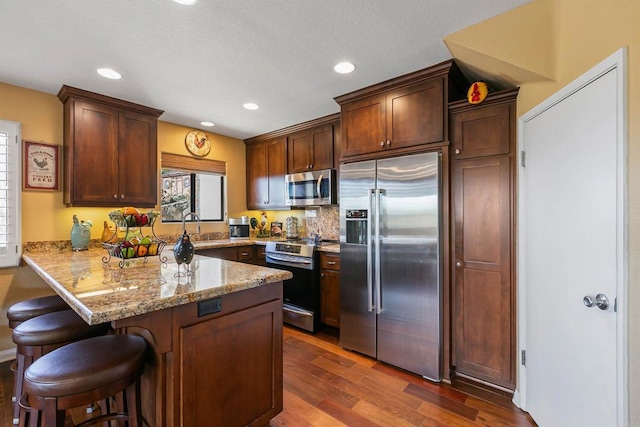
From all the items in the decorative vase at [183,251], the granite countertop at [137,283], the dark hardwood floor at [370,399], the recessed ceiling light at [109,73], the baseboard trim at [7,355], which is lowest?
the dark hardwood floor at [370,399]

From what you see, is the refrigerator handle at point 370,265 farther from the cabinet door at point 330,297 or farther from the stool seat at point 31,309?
the stool seat at point 31,309

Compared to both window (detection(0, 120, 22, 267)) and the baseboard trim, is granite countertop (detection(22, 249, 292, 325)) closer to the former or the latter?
window (detection(0, 120, 22, 267))

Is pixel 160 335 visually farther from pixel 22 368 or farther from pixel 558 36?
pixel 558 36

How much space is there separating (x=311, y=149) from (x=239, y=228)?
1.59 meters

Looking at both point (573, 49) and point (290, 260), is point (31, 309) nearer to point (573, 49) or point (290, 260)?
point (290, 260)

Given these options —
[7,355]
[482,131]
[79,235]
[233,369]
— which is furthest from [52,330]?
[482,131]

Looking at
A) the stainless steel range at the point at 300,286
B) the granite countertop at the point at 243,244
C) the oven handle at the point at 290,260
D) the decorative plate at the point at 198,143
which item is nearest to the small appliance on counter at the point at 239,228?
the granite countertop at the point at 243,244

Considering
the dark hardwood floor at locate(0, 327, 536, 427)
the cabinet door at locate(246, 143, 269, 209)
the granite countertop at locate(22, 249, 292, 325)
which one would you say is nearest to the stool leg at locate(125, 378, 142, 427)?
the granite countertop at locate(22, 249, 292, 325)

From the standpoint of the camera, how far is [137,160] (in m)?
3.23

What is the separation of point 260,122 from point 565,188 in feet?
10.6

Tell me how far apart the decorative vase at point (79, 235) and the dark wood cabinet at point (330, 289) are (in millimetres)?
2444

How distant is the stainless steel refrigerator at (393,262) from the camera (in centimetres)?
233

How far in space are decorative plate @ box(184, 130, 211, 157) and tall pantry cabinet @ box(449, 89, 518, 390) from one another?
3240mm

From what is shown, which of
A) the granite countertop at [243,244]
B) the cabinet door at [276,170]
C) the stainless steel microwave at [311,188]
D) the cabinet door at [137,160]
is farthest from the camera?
the cabinet door at [276,170]
